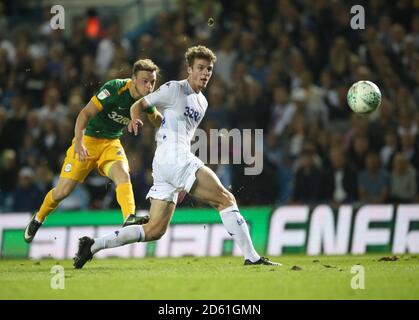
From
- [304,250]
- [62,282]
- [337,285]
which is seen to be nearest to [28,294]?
[62,282]

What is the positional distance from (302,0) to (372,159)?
A: 3.72 meters

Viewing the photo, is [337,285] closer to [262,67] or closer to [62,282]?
[62,282]

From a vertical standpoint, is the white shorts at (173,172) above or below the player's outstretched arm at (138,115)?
below

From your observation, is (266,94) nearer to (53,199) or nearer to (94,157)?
(94,157)

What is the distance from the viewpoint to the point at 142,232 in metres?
9.12

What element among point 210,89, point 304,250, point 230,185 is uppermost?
point 210,89

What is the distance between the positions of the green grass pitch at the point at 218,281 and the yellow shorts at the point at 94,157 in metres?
1.08

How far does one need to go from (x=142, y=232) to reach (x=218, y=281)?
1124 millimetres

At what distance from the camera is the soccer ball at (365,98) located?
10.5m

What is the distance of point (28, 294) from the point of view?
310 inches

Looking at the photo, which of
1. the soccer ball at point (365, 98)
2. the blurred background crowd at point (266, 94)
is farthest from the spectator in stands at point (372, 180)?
the soccer ball at point (365, 98)
